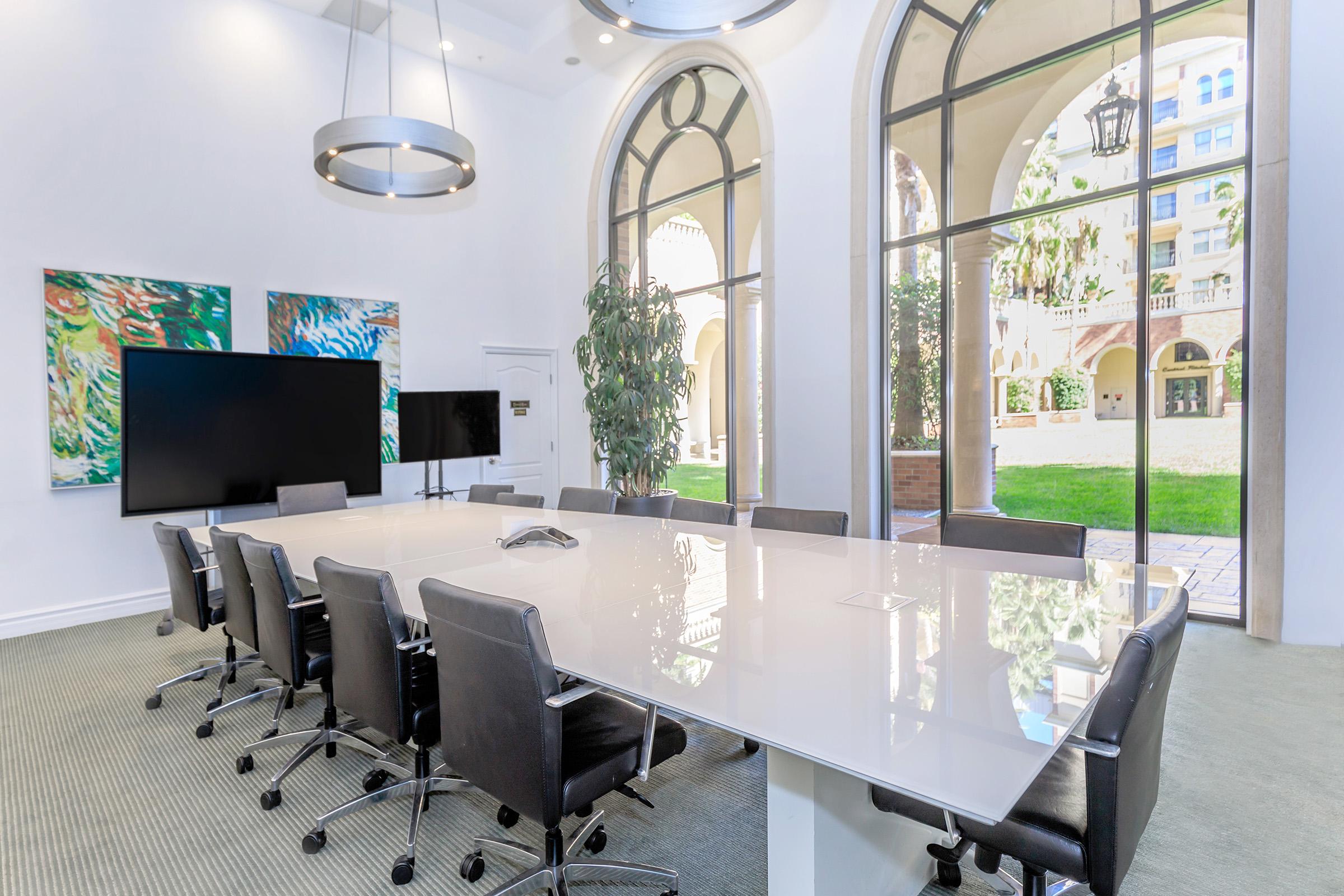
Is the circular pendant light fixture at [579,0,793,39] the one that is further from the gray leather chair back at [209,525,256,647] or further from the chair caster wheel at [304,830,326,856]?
the chair caster wheel at [304,830,326,856]

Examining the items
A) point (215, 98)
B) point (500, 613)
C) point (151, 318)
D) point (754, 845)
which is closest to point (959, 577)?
point (754, 845)

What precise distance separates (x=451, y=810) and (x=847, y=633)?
5.70ft

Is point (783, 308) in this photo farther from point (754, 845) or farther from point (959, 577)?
point (754, 845)

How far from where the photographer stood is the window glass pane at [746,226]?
638 centimetres

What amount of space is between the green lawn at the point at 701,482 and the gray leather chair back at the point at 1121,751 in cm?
551

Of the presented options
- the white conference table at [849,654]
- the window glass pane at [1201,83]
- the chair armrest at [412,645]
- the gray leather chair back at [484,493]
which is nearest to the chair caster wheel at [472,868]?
the chair armrest at [412,645]

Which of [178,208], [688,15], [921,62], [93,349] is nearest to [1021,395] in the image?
[921,62]

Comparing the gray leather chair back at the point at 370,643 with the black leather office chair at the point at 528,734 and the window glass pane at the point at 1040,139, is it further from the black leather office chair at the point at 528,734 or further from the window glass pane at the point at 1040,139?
the window glass pane at the point at 1040,139

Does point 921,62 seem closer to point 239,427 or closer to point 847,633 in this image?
point 847,633

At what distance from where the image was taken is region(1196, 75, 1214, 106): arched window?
4109mm

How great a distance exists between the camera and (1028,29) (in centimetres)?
476

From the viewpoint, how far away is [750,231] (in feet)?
21.2

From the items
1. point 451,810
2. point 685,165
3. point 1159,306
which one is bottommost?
point 451,810

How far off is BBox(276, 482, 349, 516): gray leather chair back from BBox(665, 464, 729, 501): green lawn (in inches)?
126
